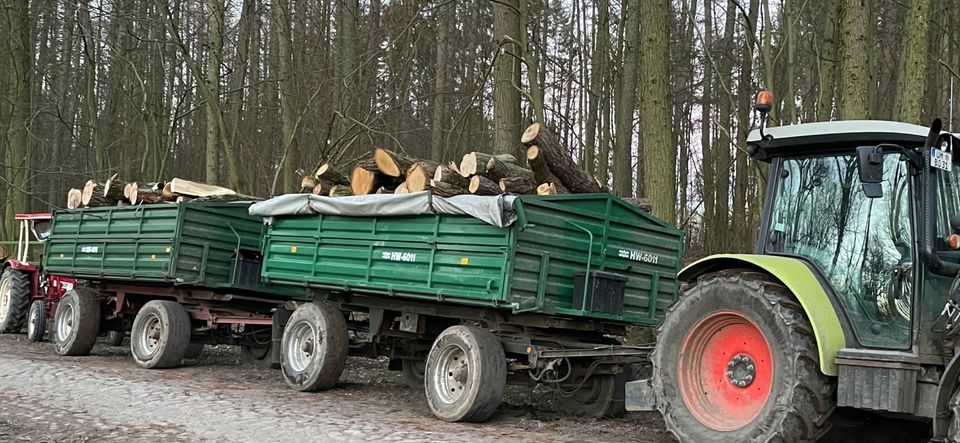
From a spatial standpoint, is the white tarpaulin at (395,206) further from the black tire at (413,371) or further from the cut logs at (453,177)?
the black tire at (413,371)

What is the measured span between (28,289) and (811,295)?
13.6 meters

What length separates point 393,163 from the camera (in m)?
9.38

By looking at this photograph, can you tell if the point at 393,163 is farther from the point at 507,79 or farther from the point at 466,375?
the point at 507,79

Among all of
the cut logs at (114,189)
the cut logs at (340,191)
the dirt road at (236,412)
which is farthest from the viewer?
the cut logs at (114,189)

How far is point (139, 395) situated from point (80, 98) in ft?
95.1

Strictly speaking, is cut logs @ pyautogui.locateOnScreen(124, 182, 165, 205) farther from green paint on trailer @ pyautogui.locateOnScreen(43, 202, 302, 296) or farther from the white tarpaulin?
the white tarpaulin

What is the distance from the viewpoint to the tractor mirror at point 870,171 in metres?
5.18

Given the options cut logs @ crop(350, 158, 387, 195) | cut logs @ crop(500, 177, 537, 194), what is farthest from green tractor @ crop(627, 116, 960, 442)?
cut logs @ crop(350, 158, 387, 195)

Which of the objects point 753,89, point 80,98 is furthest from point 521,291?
point 80,98

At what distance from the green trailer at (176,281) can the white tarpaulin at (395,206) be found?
1168 millimetres

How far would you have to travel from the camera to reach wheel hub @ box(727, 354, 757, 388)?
5832 millimetres

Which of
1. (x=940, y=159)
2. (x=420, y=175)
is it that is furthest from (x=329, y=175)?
(x=940, y=159)

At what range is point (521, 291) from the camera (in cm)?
746

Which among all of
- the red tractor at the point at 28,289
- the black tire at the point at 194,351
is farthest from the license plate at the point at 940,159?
the red tractor at the point at 28,289
